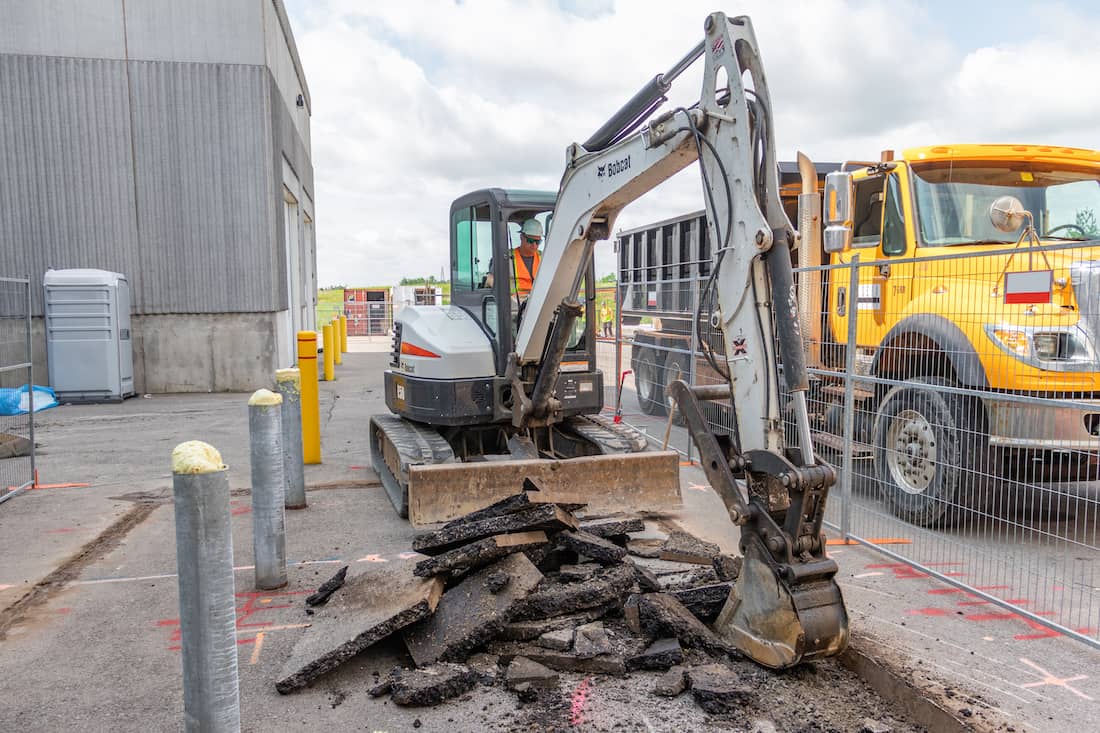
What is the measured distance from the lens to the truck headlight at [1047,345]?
519 cm

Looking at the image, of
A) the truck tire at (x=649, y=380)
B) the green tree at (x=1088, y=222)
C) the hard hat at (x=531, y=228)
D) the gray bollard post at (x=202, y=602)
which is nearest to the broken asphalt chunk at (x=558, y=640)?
the gray bollard post at (x=202, y=602)

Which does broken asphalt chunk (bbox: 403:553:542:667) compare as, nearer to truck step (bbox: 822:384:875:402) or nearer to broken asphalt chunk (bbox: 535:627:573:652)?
broken asphalt chunk (bbox: 535:627:573:652)

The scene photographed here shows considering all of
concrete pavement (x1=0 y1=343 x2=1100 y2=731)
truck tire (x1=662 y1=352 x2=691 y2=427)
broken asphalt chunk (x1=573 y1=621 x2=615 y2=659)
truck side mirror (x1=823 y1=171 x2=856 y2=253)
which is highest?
truck side mirror (x1=823 y1=171 x2=856 y2=253)

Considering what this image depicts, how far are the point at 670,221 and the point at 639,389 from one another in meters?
2.92

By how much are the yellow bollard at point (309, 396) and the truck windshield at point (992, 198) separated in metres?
6.47

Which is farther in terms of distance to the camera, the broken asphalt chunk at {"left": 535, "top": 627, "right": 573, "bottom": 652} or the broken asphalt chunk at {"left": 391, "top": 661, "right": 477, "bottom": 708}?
the broken asphalt chunk at {"left": 535, "top": 627, "right": 573, "bottom": 652}

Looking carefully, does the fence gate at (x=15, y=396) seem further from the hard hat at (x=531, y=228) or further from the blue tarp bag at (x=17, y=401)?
the hard hat at (x=531, y=228)

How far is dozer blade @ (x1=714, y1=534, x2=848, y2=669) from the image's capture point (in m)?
3.67

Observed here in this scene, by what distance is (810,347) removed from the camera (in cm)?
696

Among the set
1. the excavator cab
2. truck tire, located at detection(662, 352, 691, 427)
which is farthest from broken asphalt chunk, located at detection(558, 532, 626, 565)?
truck tire, located at detection(662, 352, 691, 427)

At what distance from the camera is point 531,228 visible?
745cm

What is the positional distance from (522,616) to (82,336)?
1349 cm

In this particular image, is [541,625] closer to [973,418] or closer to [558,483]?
[558,483]

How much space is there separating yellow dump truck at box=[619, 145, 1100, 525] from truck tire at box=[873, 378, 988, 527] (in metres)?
0.01
